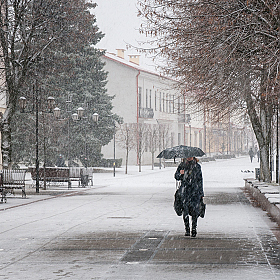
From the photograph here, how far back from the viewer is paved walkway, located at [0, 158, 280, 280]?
26.9 feet

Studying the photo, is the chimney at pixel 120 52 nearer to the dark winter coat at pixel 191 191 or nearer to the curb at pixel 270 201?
the curb at pixel 270 201

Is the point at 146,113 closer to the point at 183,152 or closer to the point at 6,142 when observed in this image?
the point at 6,142

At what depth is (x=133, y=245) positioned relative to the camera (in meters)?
10.6

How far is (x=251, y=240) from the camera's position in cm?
1120

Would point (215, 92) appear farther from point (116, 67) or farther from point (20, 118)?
point (116, 67)

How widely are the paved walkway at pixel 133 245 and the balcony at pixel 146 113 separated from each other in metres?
48.3

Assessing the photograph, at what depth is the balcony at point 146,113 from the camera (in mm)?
66312

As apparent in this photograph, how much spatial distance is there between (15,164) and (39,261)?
110 feet

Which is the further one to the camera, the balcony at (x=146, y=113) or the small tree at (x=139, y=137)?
the balcony at (x=146, y=113)

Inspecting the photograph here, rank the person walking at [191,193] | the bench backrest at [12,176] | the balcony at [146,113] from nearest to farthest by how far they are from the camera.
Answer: the person walking at [191,193] → the bench backrest at [12,176] → the balcony at [146,113]

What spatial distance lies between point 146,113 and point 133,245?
56700mm

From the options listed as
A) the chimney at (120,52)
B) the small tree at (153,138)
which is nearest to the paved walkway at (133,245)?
the small tree at (153,138)

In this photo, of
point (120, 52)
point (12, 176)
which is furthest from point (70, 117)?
Answer: point (120, 52)

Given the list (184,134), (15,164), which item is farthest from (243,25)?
(184,134)
